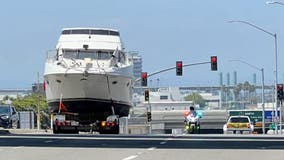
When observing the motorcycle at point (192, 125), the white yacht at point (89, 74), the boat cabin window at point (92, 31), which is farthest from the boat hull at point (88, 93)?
the motorcycle at point (192, 125)

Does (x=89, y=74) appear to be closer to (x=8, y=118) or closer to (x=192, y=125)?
(x=192, y=125)

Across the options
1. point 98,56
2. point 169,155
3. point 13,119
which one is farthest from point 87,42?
point 13,119

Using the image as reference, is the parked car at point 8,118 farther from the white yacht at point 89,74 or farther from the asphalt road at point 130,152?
the asphalt road at point 130,152

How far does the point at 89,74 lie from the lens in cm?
3488

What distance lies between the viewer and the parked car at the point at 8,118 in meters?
52.6

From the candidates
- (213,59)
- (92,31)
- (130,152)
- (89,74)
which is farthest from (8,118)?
(130,152)

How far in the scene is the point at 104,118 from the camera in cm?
3675

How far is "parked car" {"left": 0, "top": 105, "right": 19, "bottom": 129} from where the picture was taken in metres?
52.6

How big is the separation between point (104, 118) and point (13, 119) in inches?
818

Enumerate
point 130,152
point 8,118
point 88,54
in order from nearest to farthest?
1. point 130,152
2. point 88,54
3. point 8,118

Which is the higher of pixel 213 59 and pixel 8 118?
pixel 213 59

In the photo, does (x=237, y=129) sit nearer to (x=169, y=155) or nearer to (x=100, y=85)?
(x=100, y=85)

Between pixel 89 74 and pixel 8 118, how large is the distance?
64.7ft

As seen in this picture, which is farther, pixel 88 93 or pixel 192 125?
pixel 192 125
